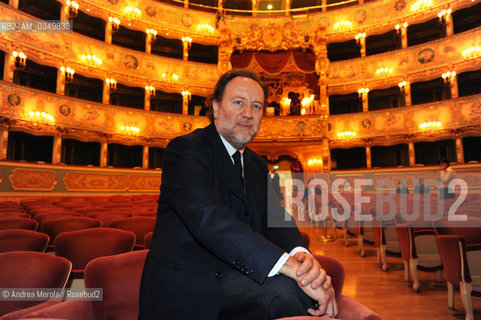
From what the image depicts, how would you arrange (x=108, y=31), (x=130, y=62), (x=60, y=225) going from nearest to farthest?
1. (x=60, y=225)
2. (x=108, y=31)
3. (x=130, y=62)

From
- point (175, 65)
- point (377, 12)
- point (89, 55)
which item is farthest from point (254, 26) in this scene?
point (89, 55)

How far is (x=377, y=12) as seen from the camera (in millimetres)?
15664

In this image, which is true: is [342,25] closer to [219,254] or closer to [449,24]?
[449,24]

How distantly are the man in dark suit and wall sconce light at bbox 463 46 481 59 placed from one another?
15676 mm

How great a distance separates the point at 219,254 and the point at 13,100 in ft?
43.5

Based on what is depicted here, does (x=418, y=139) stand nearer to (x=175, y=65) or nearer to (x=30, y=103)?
(x=175, y=65)

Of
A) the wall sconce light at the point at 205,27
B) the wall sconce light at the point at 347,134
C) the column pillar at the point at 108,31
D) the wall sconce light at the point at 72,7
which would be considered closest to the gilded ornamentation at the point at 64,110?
the column pillar at the point at 108,31

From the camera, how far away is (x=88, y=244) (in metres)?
2.69

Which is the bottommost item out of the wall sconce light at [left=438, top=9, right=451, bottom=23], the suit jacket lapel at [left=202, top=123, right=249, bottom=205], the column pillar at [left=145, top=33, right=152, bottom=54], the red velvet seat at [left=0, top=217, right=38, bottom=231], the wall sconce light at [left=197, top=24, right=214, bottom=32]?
the red velvet seat at [left=0, top=217, right=38, bottom=231]

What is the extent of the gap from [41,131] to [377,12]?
17.0 metres

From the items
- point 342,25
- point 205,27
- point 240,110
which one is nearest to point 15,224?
point 240,110

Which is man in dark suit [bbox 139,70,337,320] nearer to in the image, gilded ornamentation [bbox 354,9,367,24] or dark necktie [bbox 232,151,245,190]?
dark necktie [bbox 232,151,245,190]

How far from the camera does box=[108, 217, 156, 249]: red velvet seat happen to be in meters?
3.63

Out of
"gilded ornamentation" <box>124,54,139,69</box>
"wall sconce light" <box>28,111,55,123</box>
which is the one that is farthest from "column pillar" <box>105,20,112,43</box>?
"wall sconce light" <box>28,111,55,123</box>
